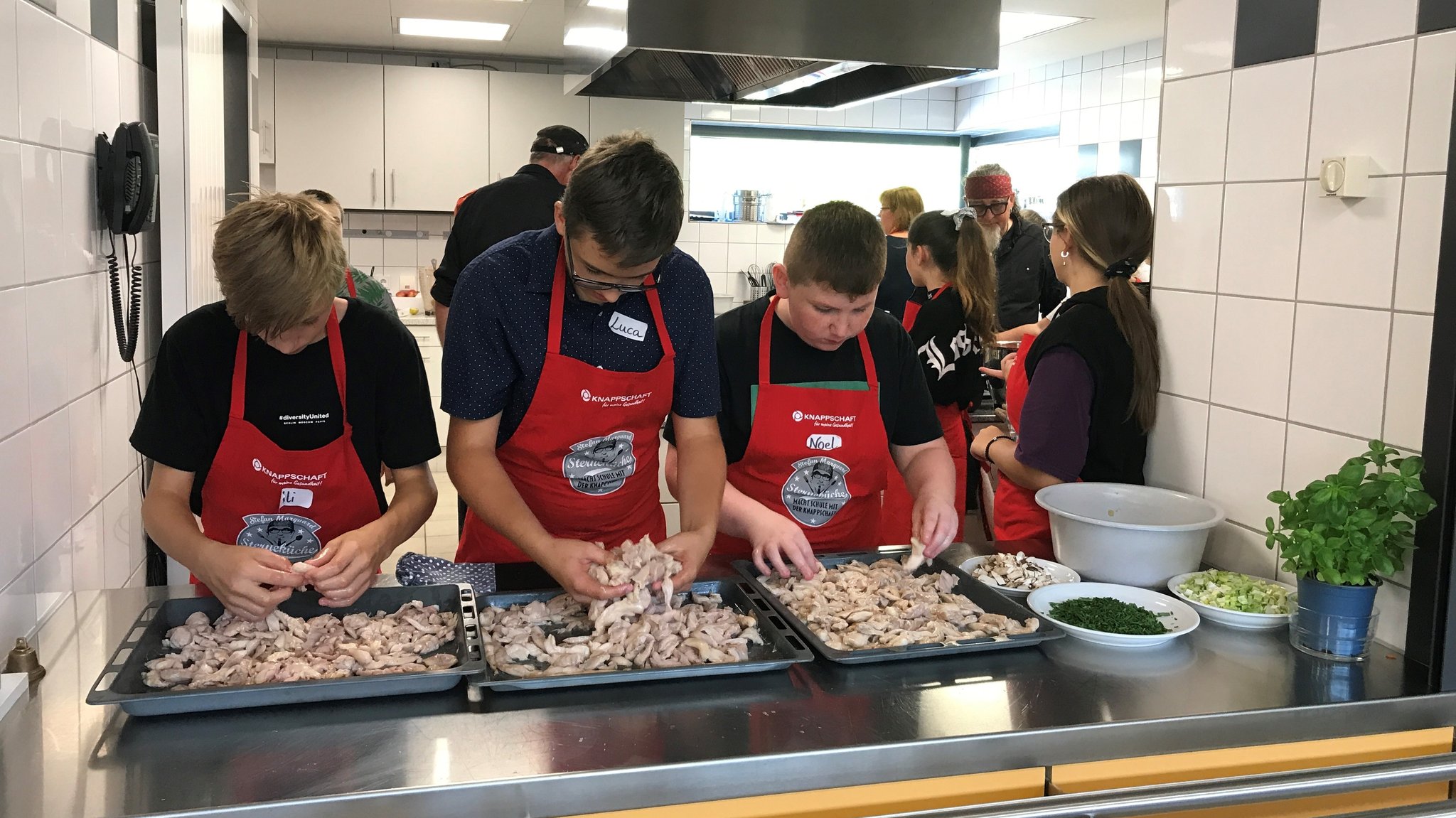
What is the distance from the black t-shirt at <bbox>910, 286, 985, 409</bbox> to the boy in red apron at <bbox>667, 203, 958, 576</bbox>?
1330 mm

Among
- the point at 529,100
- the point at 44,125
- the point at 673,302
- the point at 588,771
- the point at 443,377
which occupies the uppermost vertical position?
the point at 529,100

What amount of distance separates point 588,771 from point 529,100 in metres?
6.79

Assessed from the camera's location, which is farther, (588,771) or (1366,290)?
(1366,290)

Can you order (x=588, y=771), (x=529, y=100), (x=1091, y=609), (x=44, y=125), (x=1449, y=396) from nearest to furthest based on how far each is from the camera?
1. (x=588, y=771)
2. (x=1449, y=396)
3. (x=1091, y=609)
4. (x=44, y=125)
5. (x=529, y=100)

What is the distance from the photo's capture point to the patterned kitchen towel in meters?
1.93

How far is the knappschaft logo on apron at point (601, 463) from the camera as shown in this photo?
2.12 meters

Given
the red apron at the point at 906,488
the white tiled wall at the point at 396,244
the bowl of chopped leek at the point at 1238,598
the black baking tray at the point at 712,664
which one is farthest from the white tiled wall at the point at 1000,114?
the black baking tray at the point at 712,664

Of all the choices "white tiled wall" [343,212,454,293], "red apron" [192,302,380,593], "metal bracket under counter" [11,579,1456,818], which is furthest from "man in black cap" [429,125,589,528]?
"white tiled wall" [343,212,454,293]

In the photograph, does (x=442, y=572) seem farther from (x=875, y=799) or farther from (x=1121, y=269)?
(x=1121, y=269)

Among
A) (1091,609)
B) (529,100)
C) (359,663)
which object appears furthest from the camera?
(529,100)

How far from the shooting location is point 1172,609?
1891mm

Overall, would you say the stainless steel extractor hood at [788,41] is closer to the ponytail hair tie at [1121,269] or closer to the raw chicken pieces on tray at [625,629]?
the ponytail hair tie at [1121,269]

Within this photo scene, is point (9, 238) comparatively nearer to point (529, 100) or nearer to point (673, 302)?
point (673, 302)

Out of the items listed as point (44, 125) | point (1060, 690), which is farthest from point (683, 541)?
point (44, 125)
